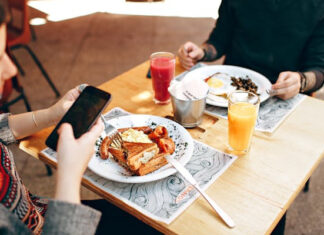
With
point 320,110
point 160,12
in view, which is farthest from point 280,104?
point 160,12

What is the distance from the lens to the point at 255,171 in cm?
108

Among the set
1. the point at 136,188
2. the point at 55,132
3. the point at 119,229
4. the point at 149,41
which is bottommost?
the point at 149,41

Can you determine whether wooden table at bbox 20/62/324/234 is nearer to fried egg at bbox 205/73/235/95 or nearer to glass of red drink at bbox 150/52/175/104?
glass of red drink at bbox 150/52/175/104

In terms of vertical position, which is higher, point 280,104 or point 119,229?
point 280,104

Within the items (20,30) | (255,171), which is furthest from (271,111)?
(20,30)

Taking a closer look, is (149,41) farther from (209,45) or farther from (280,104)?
(280,104)

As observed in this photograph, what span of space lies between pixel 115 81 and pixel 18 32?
1650 mm

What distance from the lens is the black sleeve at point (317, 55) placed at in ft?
5.30

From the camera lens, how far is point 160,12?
202 inches

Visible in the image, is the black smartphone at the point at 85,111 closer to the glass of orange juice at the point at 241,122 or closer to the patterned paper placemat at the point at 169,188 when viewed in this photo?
the patterned paper placemat at the point at 169,188

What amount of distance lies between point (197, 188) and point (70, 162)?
358mm

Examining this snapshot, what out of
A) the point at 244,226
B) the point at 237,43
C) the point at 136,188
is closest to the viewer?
the point at 244,226

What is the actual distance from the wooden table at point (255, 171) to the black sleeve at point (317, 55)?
0.76 ft

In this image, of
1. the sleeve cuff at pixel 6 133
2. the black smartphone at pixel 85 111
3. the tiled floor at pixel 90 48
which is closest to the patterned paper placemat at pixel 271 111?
the black smartphone at pixel 85 111
